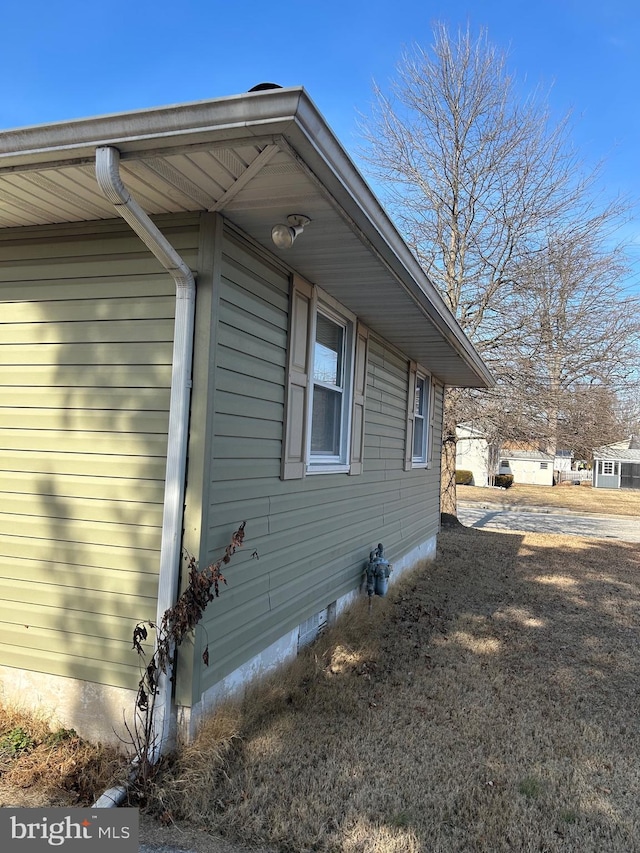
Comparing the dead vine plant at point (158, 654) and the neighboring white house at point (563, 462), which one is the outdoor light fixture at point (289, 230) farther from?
the neighboring white house at point (563, 462)

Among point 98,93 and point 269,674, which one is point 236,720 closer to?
point 269,674

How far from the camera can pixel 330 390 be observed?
4906 millimetres

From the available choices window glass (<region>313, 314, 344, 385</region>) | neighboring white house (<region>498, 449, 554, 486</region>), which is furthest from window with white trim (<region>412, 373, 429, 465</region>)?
neighboring white house (<region>498, 449, 554, 486</region>)

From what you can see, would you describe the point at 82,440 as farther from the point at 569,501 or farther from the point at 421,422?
the point at 569,501

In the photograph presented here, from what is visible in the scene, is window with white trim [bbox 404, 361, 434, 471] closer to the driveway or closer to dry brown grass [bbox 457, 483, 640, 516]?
the driveway

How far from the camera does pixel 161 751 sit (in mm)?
2832

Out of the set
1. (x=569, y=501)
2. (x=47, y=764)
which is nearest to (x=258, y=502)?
(x=47, y=764)

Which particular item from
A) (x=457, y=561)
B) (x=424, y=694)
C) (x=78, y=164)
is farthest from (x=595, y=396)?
(x=78, y=164)

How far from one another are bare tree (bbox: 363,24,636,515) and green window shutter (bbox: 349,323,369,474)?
8.67 metres

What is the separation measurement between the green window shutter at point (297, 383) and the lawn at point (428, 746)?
146 cm

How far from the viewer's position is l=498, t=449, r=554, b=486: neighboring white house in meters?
39.5

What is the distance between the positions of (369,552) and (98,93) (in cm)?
592
